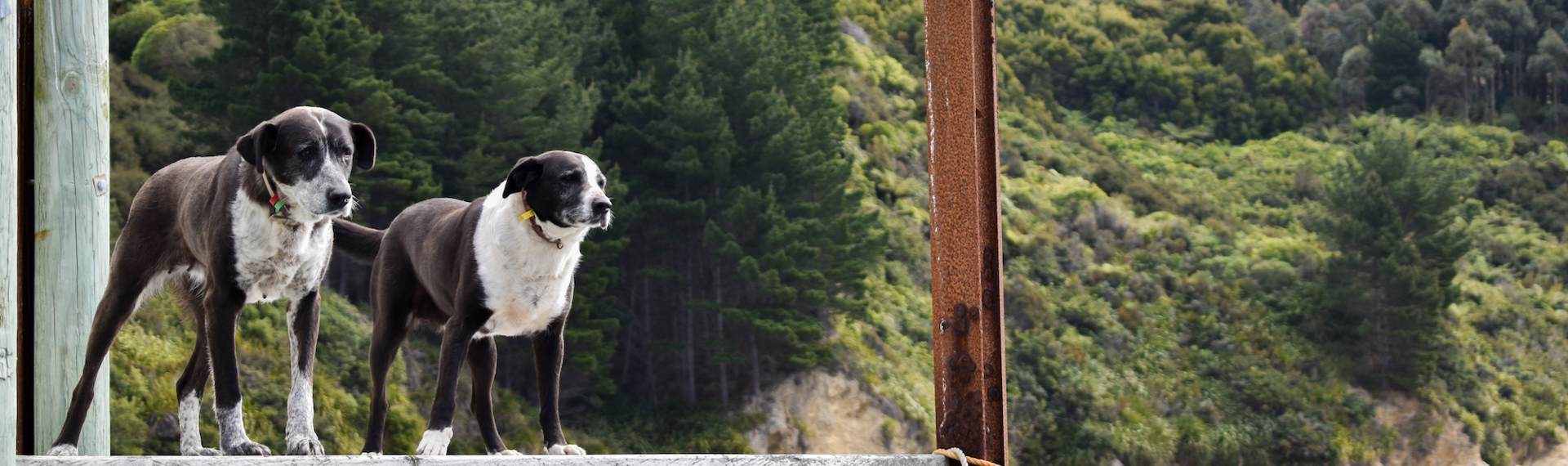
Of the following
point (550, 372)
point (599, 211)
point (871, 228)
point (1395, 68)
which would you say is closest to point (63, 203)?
point (550, 372)

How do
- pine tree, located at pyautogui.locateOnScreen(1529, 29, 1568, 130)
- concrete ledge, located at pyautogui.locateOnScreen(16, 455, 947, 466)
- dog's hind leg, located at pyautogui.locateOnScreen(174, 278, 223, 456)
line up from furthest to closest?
1. pine tree, located at pyautogui.locateOnScreen(1529, 29, 1568, 130)
2. dog's hind leg, located at pyautogui.locateOnScreen(174, 278, 223, 456)
3. concrete ledge, located at pyautogui.locateOnScreen(16, 455, 947, 466)

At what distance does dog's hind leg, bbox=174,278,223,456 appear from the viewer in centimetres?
350

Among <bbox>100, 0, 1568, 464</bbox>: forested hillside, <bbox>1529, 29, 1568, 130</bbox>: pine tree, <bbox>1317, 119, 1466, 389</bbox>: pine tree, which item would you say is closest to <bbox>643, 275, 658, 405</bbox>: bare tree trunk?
<bbox>100, 0, 1568, 464</bbox>: forested hillside

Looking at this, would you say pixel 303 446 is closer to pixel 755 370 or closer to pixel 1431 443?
pixel 755 370

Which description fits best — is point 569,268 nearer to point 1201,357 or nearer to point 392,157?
point 392,157

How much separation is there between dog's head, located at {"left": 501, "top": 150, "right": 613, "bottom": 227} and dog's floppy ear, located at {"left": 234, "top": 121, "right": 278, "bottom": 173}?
2.13 feet

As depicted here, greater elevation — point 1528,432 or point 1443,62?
point 1443,62

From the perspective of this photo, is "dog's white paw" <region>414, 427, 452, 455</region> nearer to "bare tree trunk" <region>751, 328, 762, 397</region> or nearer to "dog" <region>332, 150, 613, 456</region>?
"dog" <region>332, 150, 613, 456</region>

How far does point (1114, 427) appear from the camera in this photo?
86.0ft

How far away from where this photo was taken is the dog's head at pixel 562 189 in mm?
3381

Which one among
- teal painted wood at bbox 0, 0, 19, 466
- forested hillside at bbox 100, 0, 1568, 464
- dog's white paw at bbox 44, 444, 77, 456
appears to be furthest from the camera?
forested hillside at bbox 100, 0, 1568, 464

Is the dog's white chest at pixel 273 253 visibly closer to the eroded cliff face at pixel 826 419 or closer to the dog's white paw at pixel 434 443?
the dog's white paw at pixel 434 443

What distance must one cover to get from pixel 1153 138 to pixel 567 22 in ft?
75.0

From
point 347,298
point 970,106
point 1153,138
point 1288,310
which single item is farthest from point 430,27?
point 1153,138
